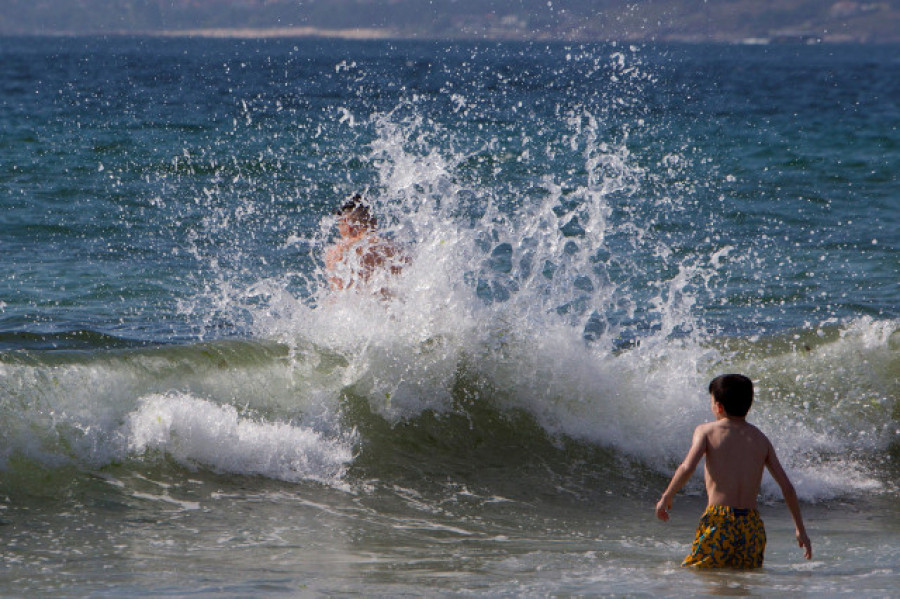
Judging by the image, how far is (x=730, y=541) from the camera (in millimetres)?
4504

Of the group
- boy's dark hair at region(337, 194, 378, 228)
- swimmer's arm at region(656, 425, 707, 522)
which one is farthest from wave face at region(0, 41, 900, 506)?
swimmer's arm at region(656, 425, 707, 522)

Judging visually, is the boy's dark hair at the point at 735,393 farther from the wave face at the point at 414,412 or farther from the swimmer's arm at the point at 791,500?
the wave face at the point at 414,412

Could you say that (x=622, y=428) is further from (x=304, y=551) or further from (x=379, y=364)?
(x=304, y=551)

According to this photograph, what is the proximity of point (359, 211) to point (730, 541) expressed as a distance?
3672mm

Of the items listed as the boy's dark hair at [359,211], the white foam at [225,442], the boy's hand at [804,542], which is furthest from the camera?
the boy's dark hair at [359,211]

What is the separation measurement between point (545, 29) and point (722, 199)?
22.2 ft

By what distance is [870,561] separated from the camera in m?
4.74

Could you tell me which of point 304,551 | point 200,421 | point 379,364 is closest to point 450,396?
point 379,364

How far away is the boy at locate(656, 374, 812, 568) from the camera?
450cm

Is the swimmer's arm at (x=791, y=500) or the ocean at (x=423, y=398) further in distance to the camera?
the ocean at (x=423, y=398)

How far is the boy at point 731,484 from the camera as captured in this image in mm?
A: 4504

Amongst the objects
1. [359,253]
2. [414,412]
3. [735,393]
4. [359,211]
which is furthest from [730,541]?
[359,211]

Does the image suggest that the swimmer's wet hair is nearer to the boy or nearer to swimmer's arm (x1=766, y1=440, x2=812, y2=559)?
A: the boy

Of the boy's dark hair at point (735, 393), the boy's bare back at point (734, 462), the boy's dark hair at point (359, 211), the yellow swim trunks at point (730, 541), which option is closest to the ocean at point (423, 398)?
the yellow swim trunks at point (730, 541)
